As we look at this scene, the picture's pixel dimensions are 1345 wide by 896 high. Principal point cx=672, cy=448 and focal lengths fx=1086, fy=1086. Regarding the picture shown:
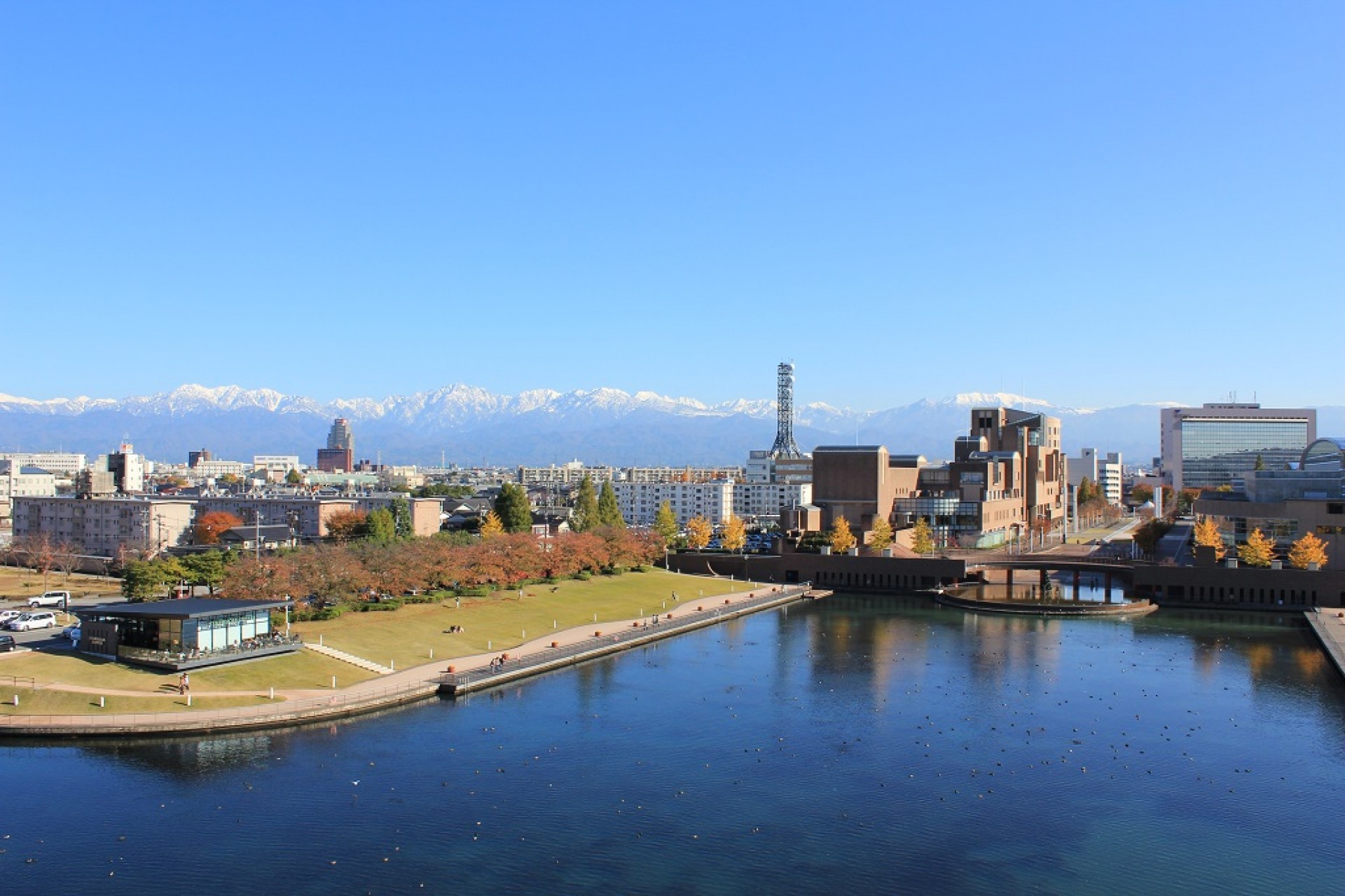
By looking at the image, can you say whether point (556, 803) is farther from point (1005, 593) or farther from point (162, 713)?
point (1005, 593)

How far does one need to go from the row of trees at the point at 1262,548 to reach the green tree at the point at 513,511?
203ft

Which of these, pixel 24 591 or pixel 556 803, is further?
pixel 24 591

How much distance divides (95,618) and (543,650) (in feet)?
75.3

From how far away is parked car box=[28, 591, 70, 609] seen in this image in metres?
70.1

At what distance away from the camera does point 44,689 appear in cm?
Answer: 4547

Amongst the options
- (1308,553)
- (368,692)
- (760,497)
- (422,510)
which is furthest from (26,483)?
(1308,553)

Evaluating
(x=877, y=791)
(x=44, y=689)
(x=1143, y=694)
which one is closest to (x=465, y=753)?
(x=877, y=791)

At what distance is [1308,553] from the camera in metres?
85.4

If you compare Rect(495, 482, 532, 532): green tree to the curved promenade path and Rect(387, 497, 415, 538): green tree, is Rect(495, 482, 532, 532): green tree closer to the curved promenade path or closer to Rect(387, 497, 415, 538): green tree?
Rect(387, 497, 415, 538): green tree

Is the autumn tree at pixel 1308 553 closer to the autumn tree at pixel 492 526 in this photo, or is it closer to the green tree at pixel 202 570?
the autumn tree at pixel 492 526

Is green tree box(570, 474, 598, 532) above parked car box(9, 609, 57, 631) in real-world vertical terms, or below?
above

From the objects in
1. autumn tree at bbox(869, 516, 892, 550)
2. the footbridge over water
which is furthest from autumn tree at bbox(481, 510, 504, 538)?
the footbridge over water

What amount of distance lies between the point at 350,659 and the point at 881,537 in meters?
64.2

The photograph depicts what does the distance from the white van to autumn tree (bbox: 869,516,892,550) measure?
69416 millimetres
